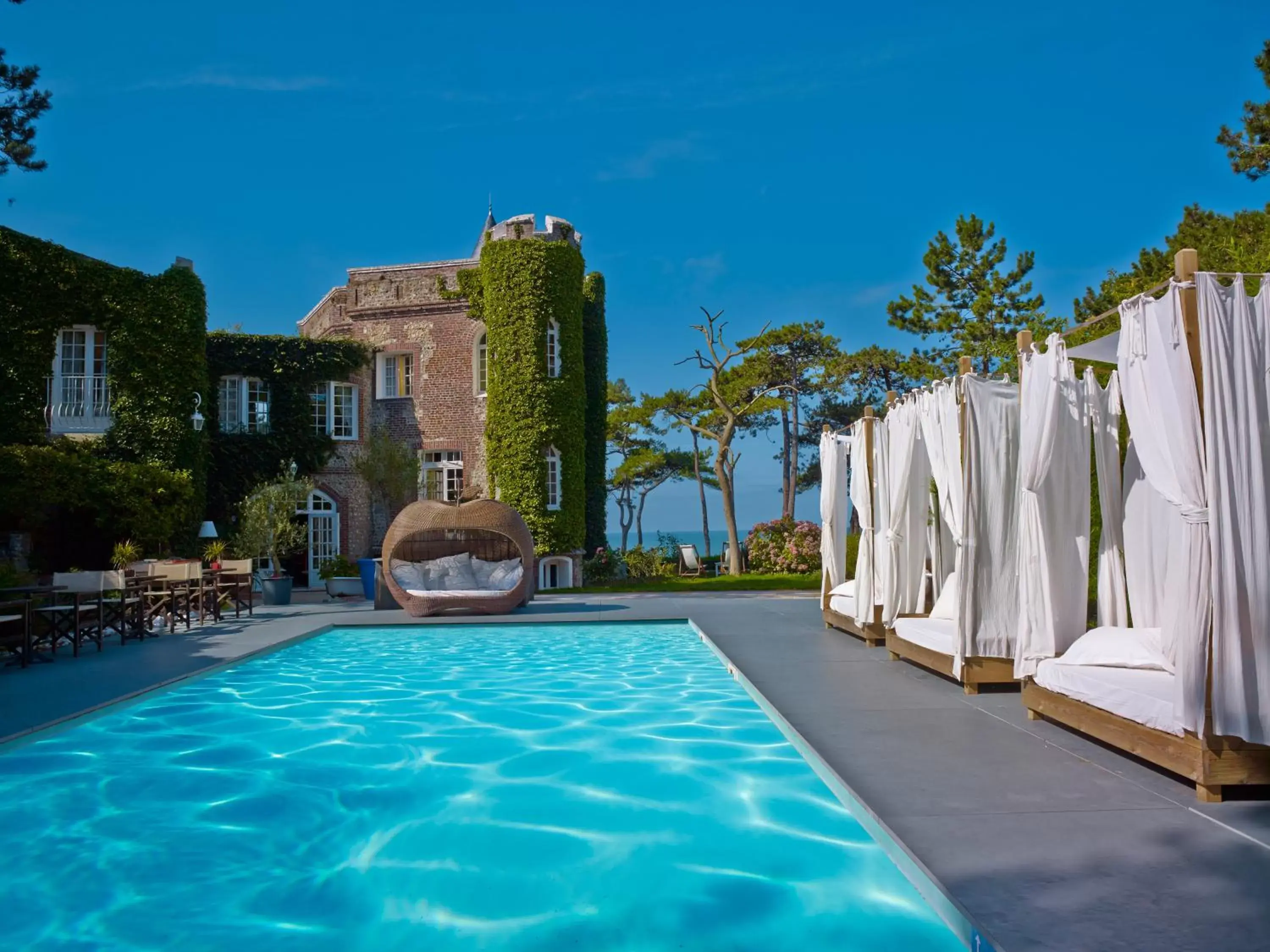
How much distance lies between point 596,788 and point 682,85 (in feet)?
50.0

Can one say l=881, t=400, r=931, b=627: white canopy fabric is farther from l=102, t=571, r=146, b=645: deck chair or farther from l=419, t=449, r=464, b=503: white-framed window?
l=419, t=449, r=464, b=503: white-framed window

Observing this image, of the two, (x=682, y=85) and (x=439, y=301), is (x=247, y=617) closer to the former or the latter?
(x=439, y=301)

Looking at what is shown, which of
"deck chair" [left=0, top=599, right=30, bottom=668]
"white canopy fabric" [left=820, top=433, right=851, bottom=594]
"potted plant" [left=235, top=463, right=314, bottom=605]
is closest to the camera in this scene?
"deck chair" [left=0, top=599, right=30, bottom=668]

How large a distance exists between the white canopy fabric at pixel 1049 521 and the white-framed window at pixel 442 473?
54.8ft

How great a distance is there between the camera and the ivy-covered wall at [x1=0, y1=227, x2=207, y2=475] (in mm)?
15836

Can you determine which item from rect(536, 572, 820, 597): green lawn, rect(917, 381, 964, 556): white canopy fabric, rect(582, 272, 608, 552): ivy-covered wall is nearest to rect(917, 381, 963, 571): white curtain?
rect(917, 381, 964, 556): white canopy fabric

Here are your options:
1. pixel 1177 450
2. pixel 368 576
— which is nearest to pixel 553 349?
pixel 368 576

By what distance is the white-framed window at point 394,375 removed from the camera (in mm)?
21281

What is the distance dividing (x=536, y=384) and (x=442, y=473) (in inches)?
136

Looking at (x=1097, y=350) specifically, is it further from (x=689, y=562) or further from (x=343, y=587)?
(x=689, y=562)

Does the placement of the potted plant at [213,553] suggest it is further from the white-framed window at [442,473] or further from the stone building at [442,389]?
the white-framed window at [442,473]

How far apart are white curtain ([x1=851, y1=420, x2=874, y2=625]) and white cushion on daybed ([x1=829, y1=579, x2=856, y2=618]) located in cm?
24

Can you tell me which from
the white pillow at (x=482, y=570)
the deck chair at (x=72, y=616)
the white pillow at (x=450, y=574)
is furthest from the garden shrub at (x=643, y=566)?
the deck chair at (x=72, y=616)

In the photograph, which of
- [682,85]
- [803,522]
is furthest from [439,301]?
[803,522]
